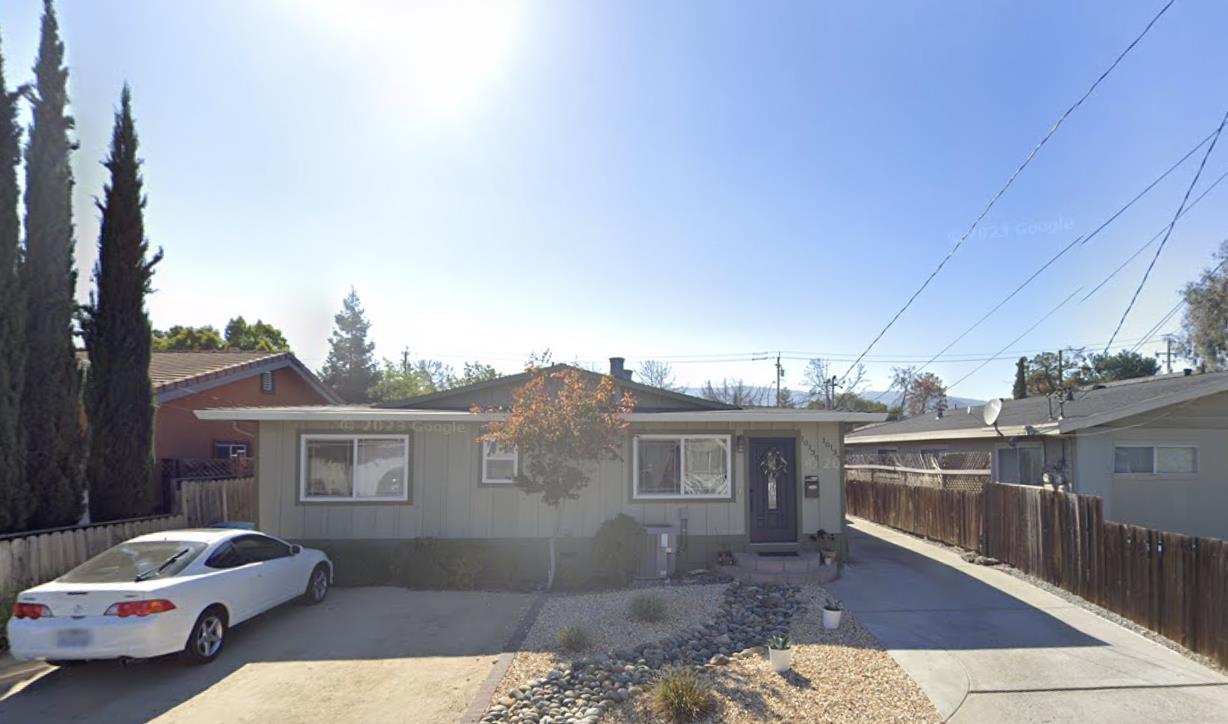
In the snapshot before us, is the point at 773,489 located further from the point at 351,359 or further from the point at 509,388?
the point at 351,359

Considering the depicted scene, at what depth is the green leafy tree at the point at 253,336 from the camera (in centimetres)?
3516

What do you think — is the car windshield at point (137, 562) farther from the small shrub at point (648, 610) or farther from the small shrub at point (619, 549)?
the small shrub at point (619, 549)

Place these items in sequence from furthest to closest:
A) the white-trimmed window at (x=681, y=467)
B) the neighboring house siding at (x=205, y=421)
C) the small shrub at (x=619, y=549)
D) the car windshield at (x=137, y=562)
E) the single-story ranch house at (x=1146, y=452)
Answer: the neighboring house siding at (x=205, y=421), the single-story ranch house at (x=1146, y=452), the white-trimmed window at (x=681, y=467), the small shrub at (x=619, y=549), the car windshield at (x=137, y=562)

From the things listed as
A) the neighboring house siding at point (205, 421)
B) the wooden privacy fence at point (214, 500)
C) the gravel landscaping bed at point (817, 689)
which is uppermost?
the neighboring house siding at point (205, 421)

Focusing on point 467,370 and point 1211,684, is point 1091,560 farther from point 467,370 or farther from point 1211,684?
point 467,370

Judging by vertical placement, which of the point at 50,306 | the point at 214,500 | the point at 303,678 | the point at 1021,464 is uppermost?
the point at 50,306

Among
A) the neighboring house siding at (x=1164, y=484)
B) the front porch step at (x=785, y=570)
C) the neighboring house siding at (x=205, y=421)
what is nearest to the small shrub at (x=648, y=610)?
the front porch step at (x=785, y=570)

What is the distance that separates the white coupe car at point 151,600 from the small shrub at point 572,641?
3721 millimetres

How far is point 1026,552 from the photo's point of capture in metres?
10.7

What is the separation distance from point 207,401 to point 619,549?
40.0ft

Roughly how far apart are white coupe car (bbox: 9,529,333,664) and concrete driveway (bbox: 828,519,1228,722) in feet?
23.8

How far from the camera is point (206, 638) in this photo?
7082 millimetres

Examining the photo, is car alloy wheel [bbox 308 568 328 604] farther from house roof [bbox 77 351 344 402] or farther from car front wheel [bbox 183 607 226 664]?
house roof [bbox 77 351 344 402]

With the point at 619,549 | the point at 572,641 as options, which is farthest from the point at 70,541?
the point at 619,549
